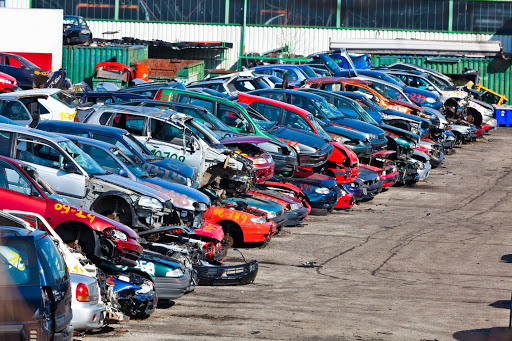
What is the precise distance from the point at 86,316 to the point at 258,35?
3968 cm

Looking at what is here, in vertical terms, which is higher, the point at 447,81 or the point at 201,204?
the point at 447,81

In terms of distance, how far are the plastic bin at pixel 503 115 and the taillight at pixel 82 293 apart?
3343 centimetres

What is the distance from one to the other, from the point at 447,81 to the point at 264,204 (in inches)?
817

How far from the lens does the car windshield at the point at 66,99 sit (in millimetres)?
18634

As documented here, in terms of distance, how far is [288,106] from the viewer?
20.8 metres

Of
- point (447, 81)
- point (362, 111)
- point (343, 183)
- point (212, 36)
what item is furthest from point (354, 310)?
point (212, 36)

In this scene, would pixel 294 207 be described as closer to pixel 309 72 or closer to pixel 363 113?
pixel 363 113

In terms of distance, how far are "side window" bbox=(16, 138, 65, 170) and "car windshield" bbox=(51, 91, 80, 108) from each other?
5.97 metres

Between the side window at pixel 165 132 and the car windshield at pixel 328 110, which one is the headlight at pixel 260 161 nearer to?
the side window at pixel 165 132

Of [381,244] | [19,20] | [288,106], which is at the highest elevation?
[19,20]

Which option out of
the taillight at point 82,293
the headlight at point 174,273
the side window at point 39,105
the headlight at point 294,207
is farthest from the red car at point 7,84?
the taillight at point 82,293

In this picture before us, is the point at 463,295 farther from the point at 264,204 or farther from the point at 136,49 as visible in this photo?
the point at 136,49

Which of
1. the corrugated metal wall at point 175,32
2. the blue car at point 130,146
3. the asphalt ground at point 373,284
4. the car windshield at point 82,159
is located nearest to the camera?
the asphalt ground at point 373,284

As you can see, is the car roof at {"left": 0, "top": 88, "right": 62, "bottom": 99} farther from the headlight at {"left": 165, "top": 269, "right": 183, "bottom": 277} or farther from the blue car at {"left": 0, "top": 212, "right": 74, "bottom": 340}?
the blue car at {"left": 0, "top": 212, "right": 74, "bottom": 340}
